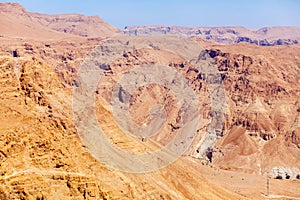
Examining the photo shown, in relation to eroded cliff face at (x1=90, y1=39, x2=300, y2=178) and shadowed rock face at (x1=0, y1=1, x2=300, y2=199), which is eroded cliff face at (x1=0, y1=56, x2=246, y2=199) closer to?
shadowed rock face at (x1=0, y1=1, x2=300, y2=199)

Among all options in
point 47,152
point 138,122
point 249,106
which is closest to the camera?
point 47,152

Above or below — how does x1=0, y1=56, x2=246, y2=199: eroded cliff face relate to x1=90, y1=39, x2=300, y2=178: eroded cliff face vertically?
above

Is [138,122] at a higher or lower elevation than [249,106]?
lower

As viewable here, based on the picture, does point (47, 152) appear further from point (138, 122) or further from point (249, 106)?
point (249, 106)

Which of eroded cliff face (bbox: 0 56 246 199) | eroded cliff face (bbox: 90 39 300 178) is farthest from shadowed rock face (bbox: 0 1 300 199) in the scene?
eroded cliff face (bbox: 90 39 300 178)

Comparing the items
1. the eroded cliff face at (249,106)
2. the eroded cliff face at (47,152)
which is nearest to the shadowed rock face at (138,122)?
the eroded cliff face at (47,152)

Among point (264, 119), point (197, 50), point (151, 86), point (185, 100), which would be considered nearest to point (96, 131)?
point (264, 119)

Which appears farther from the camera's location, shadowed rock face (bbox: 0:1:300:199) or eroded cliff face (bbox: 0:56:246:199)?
shadowed rock face (bbox: 0:1:300:199)

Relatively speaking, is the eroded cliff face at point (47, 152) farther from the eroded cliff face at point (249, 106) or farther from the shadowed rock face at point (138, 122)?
the eroded cliff face at point (249, 106)

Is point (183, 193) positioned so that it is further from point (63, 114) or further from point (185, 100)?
point (185, 100)

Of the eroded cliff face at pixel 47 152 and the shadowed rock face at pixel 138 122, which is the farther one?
the shadowed rock face at pixel 138 122

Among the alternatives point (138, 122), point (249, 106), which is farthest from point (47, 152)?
point (249, 106)
